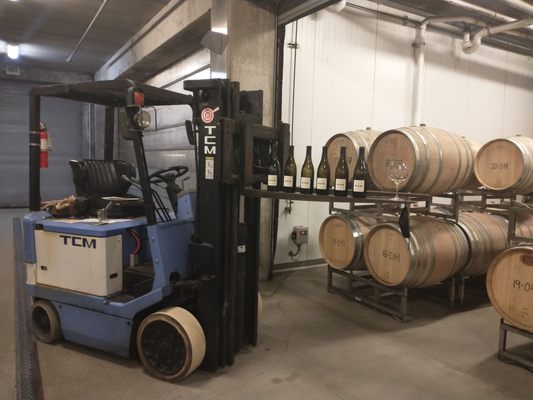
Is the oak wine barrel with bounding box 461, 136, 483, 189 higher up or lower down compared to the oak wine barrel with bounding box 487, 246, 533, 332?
higher up

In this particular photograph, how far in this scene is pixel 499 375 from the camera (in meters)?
3.14

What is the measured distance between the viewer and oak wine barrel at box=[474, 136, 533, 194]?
4.11 m

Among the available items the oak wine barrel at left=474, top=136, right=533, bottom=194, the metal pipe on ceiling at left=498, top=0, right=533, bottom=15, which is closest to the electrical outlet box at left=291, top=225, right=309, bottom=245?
the oak wine barrel at left=474, top=136, right=533, bottom=194

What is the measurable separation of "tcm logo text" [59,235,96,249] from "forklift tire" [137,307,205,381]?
700 millimetres

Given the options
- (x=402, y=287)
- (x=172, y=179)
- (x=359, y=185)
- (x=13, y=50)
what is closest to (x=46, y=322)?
(x=172, y=179)

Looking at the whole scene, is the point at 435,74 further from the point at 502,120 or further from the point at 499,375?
the point at 499,375

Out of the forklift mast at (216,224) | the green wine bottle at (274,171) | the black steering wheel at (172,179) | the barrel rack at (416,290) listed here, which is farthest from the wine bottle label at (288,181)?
the barrel rack at (416,290)

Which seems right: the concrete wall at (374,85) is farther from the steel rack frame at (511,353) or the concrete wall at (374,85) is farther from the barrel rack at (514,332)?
the steel rack frame at (511,353)

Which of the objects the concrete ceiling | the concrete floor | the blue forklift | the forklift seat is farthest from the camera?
the concrete ceiling

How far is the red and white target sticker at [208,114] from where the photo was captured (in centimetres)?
284

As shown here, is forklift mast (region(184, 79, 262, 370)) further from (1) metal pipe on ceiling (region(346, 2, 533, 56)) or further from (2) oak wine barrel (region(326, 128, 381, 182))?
(1) metal pipe on ceiling (region(346, 2, 533, 56))

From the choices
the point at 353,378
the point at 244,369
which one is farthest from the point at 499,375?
the point at 244,369

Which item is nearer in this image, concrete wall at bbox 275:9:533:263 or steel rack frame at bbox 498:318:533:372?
steel rack frame at bbox 498:318:533:372

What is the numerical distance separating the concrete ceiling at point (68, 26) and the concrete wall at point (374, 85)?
2.54 metres
